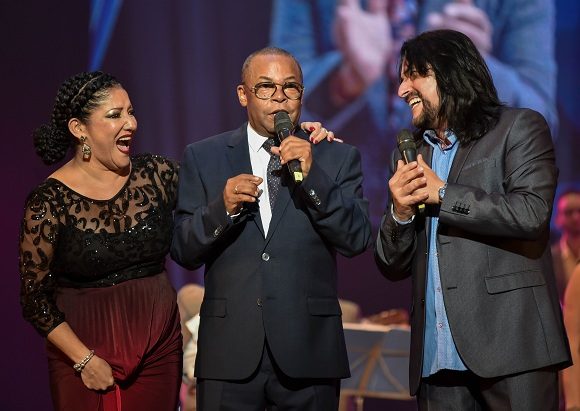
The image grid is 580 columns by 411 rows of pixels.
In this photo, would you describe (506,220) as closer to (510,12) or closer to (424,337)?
(424,337)

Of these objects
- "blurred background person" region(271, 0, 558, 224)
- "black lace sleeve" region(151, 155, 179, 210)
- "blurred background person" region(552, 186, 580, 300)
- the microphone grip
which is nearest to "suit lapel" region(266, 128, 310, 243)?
the microphone grip

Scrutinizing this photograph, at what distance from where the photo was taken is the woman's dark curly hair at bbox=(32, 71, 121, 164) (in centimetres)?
340

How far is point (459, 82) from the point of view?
3.01 m

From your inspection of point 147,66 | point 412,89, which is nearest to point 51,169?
point 147,66

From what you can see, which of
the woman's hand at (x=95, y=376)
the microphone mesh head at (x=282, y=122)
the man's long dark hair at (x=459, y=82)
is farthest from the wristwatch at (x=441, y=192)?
the woman's hand at (x=95, y=376)

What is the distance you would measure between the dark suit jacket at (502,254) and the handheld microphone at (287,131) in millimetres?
459

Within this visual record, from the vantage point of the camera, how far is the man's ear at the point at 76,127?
3436 millimetres

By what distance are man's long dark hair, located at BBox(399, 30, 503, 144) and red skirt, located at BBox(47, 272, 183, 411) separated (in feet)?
4.05

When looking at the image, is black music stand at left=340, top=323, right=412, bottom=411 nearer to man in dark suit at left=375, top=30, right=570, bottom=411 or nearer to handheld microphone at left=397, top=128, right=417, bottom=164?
man in dark suit at left=375, top=30, right=570, bottom=411

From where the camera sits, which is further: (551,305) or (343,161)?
(343,161)

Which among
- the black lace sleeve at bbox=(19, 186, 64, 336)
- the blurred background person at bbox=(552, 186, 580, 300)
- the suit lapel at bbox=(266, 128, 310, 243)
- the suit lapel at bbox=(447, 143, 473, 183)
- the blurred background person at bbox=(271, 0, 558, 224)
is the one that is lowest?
the blurred background person at bbox=(552, 186, 580, 300)

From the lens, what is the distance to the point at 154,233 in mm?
3357

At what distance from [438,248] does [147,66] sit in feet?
12.1

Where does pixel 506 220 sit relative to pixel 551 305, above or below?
above
